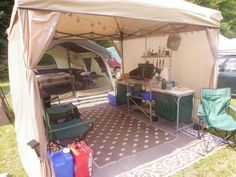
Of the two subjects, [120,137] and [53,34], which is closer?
[53,34]

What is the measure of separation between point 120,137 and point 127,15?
86.7 inches

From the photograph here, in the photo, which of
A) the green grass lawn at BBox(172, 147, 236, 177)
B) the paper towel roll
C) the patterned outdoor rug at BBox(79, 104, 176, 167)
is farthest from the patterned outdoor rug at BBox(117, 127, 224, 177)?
the paper towel roll

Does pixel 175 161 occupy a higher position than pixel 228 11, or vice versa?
pixel 228 11

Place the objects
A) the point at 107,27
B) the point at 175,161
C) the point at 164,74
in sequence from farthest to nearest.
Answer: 1. the point at 107,27
2. the point at 164,74
3. the point at 175,161

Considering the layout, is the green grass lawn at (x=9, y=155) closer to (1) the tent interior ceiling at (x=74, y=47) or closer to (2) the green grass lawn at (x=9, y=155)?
(2) the green grass lawn at (x=9, y=155)

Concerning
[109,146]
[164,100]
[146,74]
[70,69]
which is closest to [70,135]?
[109,146]

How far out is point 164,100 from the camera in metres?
4.22

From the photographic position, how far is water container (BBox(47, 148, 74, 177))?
240cm

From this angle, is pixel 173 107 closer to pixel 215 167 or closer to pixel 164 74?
pixel 164 74

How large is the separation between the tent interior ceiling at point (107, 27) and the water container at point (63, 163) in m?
2.63

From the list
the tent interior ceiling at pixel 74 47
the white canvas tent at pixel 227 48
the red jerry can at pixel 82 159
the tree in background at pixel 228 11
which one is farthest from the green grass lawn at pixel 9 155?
the tree in background at pixel 228 11

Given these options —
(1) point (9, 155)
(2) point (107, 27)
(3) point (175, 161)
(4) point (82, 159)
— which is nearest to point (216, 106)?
(3) point (175, 161)

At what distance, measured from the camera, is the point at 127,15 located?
8.49 feet

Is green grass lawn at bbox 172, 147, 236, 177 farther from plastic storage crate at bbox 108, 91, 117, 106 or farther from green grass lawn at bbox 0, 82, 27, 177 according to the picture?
plastic storage crate at bbox 108, 91, 117, 106
